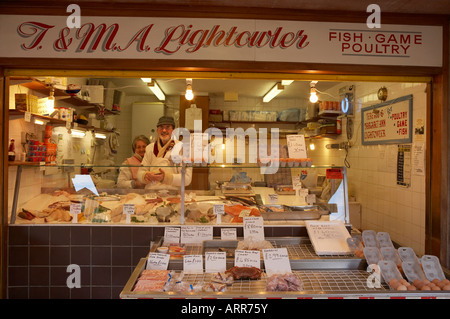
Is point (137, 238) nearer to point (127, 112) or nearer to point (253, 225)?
point (253, 225)

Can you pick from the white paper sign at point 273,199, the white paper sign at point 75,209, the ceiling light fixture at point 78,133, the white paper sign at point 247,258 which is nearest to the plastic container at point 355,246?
the white paper sign at point 247,258

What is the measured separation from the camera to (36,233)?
10.3ft

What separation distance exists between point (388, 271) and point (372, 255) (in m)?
0.25

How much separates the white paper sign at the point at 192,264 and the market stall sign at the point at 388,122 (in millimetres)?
3610

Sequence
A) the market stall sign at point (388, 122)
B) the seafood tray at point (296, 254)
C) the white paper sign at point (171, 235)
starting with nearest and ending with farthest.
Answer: the seafood tray at point (296, 254) < the white paper sign at point (171, 235) < the market stall sign at point (388, 122)

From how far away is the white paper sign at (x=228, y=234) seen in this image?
3041mm

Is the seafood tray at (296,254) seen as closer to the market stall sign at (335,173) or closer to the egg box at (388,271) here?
the egg box at (388,271)

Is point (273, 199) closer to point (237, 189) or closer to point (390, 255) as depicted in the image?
point (237, 189)

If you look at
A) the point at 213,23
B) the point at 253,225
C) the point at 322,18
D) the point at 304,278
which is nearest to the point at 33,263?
the point at 253,225

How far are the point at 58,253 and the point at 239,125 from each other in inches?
263

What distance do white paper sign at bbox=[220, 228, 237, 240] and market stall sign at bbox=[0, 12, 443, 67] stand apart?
1.75 metres

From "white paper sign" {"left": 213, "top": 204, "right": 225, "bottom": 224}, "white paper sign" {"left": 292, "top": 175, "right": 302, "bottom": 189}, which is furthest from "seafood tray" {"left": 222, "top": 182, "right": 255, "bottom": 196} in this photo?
"white paper sign" {"left": 213, "top": 204, "right": 225, "bottom": 224}

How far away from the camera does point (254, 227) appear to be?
3053mm

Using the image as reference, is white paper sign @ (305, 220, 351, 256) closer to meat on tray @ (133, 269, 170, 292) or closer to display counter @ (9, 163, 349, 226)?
display counter @ (9, 163, 349, 226)
